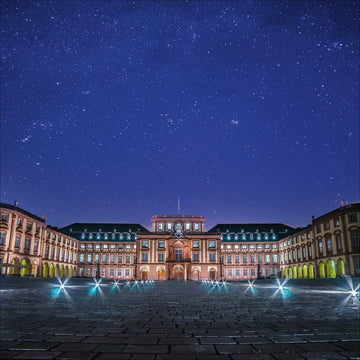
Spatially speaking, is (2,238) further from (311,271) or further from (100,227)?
(311,271)

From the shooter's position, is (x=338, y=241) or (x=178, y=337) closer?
(x=178, y=337)

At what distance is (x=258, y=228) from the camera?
88750 mm

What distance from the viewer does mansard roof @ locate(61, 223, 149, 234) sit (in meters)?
88.0

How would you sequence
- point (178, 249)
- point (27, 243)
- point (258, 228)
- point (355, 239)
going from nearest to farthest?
point (355, 239) → point (27, 243) → point (178, 249) → point (258, 228)

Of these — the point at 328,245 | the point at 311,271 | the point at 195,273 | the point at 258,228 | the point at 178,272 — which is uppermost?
the point at 258,228

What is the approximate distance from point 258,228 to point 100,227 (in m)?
43.9

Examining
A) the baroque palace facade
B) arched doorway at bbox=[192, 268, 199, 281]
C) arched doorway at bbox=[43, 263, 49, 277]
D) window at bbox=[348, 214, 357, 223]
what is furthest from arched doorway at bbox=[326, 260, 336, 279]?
arched doorway at bbox=[43, 263, 49, 277]

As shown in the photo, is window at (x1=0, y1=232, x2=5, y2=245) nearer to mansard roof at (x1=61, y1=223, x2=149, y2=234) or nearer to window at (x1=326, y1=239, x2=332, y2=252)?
mansard roof at (x1=61, y1=223, x2=149, y2=234)

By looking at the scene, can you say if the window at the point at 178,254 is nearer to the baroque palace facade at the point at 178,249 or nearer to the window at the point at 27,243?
the baroque palace facade at the point at 178,249

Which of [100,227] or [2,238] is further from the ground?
[100,227]

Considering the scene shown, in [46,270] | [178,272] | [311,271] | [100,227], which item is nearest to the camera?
[311,271]

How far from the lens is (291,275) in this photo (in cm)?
7131

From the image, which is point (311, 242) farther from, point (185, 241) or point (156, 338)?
point (156, 338)

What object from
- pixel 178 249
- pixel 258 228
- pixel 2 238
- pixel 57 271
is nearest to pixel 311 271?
pixel 178 249
